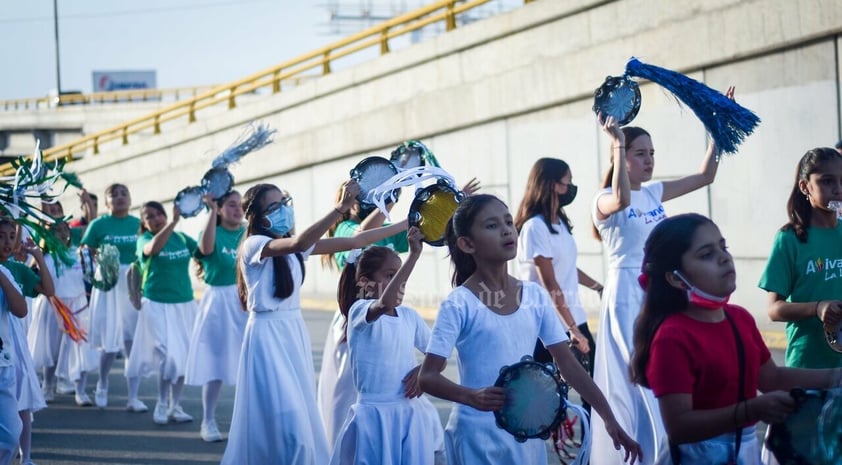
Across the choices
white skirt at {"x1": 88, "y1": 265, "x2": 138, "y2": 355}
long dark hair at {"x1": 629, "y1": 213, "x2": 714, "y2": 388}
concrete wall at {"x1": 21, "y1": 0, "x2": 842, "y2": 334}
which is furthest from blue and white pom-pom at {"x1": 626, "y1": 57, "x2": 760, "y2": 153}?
white skirt at {"x1": 88, "y1": 265, "x2": 138, "y2": 355}

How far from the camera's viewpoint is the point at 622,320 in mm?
7004

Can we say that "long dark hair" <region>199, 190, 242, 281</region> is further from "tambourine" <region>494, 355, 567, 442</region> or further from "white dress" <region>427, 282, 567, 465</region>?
"tambourine" <region>494, 355, 567, 442</region>

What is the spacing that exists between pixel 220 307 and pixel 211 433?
3.83ft

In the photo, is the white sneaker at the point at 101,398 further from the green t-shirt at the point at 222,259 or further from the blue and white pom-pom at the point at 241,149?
the blue and white pom-pom at the point at 241,149

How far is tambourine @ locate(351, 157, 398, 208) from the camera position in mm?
6449

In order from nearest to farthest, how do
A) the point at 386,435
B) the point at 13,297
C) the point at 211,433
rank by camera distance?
the point at 386,435
the point at 13,297
the point at 211,433

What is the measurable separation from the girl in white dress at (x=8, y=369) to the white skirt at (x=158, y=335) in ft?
9.57

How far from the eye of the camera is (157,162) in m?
30.0

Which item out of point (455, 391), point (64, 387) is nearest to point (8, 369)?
point (455, 391)

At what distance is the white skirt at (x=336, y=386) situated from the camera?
7617mm

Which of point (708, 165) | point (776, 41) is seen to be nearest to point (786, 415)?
point (708, 165)

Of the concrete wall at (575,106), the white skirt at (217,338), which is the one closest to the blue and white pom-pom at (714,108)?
the concrete wall at (575,106)

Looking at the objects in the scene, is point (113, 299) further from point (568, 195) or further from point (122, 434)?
point (568, 195)

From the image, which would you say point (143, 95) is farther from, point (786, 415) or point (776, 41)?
point (786, 415)
